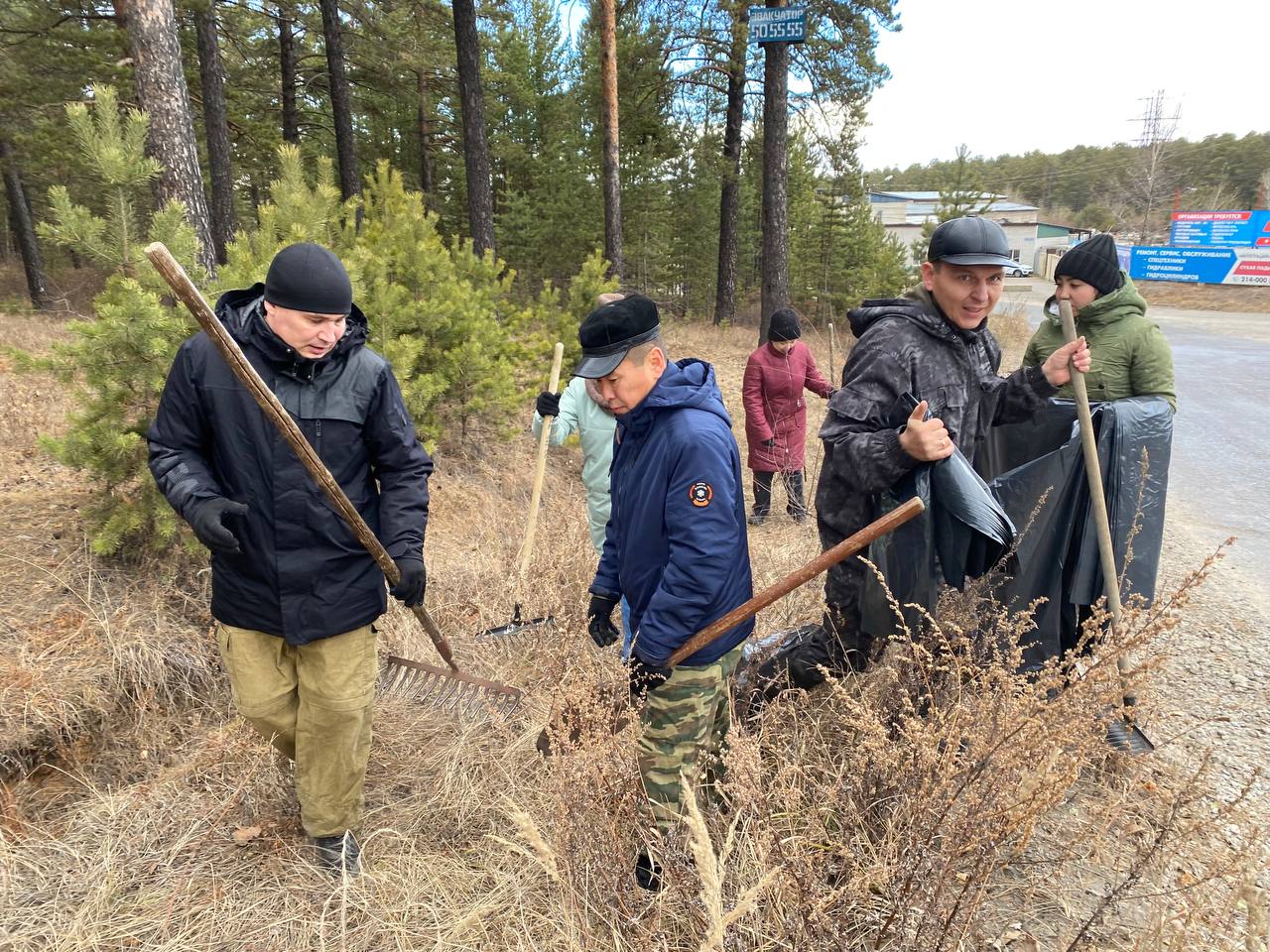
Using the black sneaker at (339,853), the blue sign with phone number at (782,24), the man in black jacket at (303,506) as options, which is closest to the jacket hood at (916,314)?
the man in black jacket at (303,506)

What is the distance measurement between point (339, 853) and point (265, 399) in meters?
1.49

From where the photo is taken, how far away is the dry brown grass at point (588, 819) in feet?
5.30

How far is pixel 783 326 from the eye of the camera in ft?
17.7

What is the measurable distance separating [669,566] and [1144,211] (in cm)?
4321

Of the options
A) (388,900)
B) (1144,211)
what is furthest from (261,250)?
(1144,211)

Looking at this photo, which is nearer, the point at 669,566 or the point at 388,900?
the point at 669,566

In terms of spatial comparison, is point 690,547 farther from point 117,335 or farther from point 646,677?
point 117,335

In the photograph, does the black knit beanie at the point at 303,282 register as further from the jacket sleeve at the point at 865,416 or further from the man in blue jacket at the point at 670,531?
the jacket sleeve at the point at 865,416

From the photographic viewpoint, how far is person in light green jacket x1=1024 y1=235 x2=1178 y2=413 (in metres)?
3.00

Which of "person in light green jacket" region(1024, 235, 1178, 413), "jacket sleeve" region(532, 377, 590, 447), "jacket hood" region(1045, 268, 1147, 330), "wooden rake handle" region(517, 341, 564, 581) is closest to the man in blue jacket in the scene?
"jacket sleeve" region(532, 377, 590, 447)

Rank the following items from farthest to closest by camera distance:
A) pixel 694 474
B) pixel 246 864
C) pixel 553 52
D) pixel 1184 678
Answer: pixel 553 52 → pixel 1184 678 → pixel 246 864 → pixel 694 474

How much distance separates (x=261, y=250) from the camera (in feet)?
12.8

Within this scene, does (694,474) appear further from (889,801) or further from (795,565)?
(795,565)

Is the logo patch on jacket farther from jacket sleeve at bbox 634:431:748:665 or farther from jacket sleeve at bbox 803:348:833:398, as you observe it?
jacket sleeve at bbox 803:348:833:398
